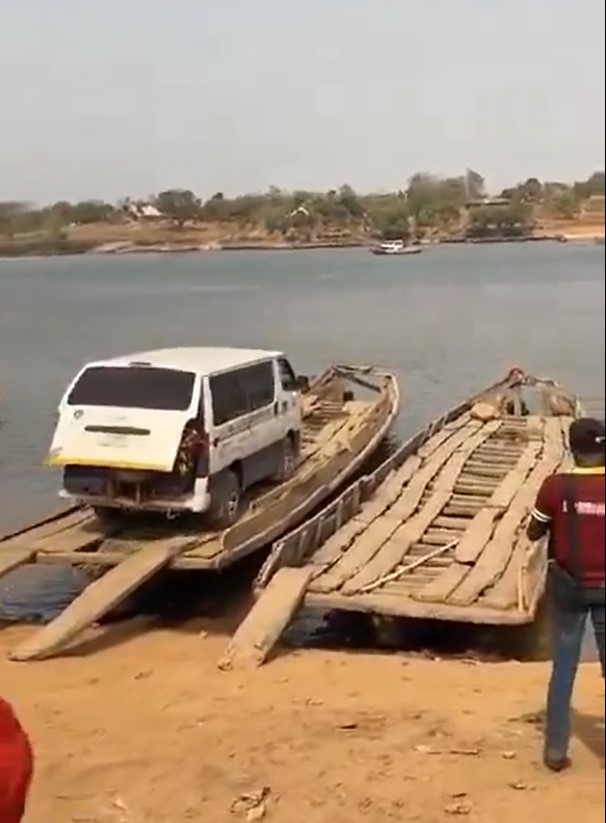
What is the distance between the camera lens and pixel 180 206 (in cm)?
299

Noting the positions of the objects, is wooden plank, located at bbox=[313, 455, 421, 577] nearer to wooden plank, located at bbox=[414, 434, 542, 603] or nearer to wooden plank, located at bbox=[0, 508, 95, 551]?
wooden plank, located at bbox=[414, 434, 542, 603]

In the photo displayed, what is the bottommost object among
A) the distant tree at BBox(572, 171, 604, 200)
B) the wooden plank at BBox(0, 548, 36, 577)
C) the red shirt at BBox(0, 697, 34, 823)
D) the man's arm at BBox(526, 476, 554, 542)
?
the wooden plank at BBox(0, 548, 36, 577)

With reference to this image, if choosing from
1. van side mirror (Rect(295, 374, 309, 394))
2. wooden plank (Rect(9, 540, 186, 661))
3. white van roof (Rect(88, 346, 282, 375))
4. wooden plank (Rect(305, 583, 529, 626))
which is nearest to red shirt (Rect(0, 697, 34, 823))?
white van roof (Rect(88, 346, 282, 375))

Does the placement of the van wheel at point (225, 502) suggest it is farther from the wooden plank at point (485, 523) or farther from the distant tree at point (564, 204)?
the distant tree at point (564, 204)

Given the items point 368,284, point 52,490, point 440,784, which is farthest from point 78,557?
point 368,284

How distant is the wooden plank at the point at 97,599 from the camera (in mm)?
5816

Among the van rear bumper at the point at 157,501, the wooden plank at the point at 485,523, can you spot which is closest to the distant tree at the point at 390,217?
the van rear bumper at the point at 157,501

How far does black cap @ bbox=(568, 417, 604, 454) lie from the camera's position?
1.64 m

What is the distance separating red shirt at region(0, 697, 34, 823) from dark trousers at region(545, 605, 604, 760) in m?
0.97

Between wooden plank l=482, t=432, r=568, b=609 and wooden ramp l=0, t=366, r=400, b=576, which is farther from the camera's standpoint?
wooden ramp l=0, t=366, r=400, b=576

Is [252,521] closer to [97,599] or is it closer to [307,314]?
[97,599]

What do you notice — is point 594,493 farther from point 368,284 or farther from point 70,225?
point 70,225

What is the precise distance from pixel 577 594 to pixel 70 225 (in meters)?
1.73

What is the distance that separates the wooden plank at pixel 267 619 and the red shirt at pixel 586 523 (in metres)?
3.87
